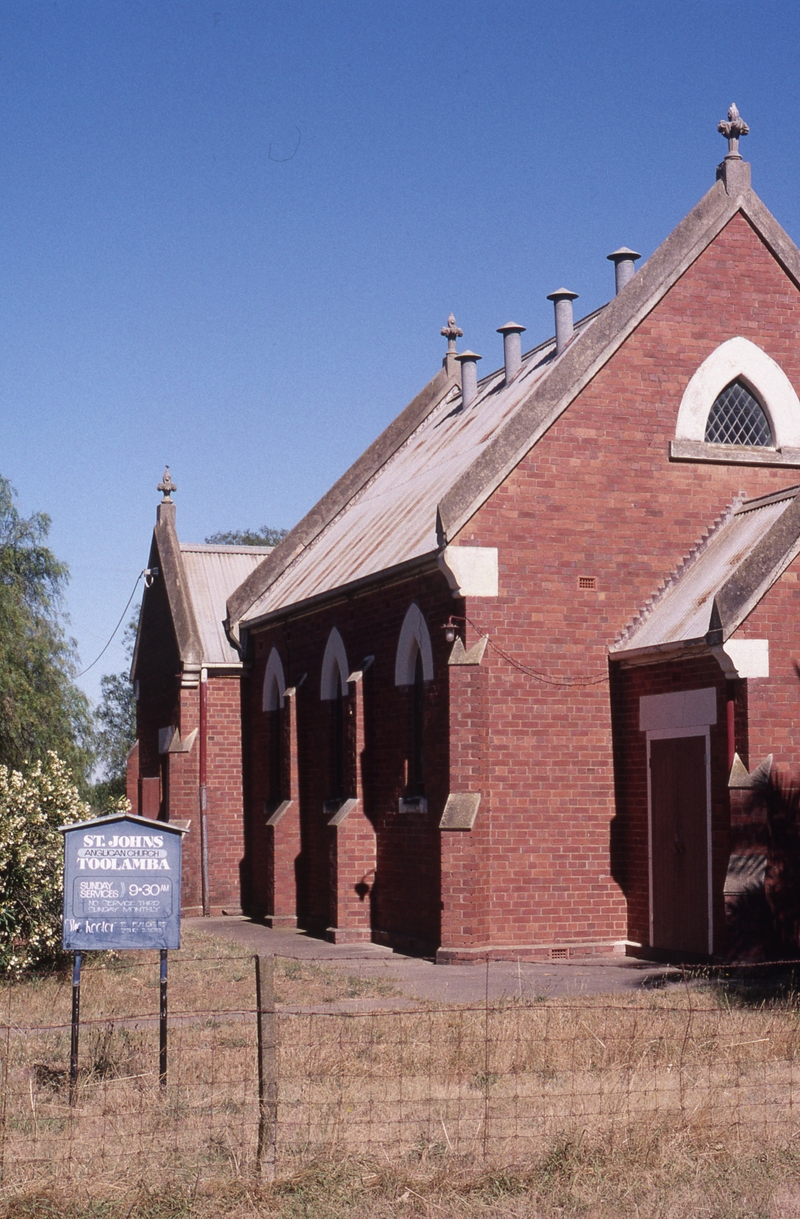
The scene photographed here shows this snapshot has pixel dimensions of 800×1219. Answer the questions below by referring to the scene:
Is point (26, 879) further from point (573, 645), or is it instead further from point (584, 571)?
point (584, 571)

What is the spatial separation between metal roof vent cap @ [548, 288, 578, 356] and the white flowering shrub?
1113 cm

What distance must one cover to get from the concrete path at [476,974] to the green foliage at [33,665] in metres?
10.7

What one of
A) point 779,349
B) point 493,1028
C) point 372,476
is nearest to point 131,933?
point 493,1028

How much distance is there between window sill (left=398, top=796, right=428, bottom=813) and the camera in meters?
20.2

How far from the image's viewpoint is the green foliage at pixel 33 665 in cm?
3066

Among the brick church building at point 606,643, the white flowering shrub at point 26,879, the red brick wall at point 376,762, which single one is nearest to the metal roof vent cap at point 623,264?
the brick church building at point 606,643

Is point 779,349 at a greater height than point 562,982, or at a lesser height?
greater

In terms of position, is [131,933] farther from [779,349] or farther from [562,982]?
[779,349]

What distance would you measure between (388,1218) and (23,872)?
9.28 m

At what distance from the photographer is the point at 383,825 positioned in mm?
21875

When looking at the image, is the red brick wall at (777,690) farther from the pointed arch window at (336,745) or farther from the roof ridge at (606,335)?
the pointed arch window at (336,745)

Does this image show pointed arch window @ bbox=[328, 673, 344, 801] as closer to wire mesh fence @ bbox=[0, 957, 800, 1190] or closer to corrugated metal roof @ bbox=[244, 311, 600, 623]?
corrugated metal roof @ bbox=[244, 311, 600, 623]

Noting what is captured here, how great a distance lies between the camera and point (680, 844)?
18.5 meters

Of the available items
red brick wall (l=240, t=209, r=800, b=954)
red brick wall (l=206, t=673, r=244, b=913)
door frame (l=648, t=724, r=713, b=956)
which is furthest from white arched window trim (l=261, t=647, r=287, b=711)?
door frame (l=648, t=724, r=713, b=956)
